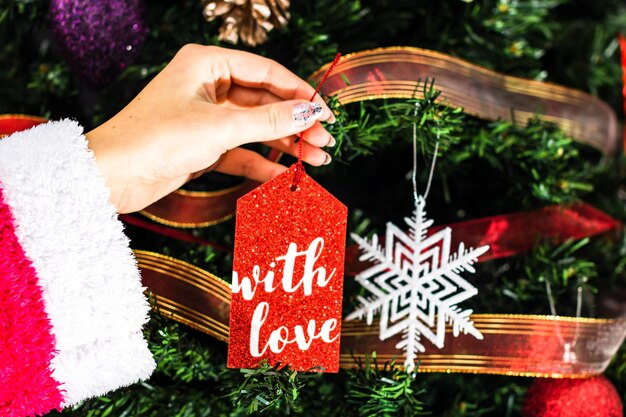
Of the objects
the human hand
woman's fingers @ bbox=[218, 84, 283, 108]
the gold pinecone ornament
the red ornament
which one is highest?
the gold pinecone ornament

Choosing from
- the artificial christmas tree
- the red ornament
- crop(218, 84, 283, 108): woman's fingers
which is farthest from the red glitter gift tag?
the red ornament

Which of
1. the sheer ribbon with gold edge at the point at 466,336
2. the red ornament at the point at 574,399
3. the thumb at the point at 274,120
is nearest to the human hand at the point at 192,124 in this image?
the thumb at the point at 274,120

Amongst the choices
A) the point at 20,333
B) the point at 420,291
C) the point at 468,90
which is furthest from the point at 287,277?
the point at 468,90

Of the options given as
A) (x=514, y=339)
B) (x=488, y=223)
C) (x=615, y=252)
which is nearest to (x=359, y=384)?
(x=514, y=339)

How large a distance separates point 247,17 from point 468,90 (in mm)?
332

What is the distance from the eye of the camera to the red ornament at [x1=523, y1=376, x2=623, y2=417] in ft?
2.56

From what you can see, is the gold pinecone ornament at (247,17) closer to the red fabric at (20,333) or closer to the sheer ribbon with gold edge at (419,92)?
the sheer ribbon with gold edge at (419,92)

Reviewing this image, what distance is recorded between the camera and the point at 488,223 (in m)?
0.88

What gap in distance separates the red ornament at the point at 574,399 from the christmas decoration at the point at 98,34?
2.47 ft

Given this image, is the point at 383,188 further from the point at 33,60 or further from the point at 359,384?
the point at 33,60

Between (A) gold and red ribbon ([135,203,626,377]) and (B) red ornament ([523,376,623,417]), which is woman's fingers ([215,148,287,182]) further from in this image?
(B) red ornament ([523,376,623,417])

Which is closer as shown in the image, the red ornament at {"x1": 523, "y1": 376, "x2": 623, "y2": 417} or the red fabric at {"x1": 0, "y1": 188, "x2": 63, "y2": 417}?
the red fabric at {"x1": 0, "y1": 188, "x2": 63, "y2": 417}

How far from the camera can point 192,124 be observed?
2.18 feet

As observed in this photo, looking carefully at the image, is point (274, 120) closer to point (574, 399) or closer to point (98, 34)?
point (98, 34)
